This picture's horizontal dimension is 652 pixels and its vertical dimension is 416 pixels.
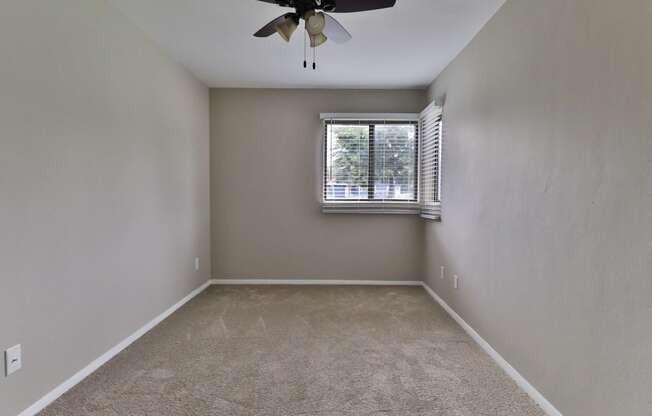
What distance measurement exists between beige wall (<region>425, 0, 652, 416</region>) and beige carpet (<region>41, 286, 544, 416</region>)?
0.36 metres

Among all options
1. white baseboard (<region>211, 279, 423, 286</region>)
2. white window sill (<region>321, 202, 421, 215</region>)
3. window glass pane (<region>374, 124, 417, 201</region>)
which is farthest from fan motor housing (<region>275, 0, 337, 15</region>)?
white baseboard (<region>211, 279, 423, 286</region>)

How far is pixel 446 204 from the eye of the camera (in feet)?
11.4

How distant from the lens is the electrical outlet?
5.40 feet

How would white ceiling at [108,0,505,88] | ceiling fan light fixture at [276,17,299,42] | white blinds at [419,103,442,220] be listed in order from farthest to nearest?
1. white blinds at [419,103,442,220]
2. white ceiling at [108,0,505,88]
3. ceiling fan light fixture at [276,17,299,42]

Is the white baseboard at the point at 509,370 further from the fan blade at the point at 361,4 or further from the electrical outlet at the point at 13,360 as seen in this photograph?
the electrical outlet at the point at 13,360

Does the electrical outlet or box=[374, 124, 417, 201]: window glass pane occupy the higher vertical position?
box=[374, 124, 417, 201]: window glass pane

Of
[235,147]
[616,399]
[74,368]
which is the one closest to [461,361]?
[616,399]

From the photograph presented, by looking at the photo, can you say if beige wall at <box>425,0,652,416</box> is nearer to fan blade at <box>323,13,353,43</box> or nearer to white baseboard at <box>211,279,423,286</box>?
fan blade at <box>323,13,353,43</box>

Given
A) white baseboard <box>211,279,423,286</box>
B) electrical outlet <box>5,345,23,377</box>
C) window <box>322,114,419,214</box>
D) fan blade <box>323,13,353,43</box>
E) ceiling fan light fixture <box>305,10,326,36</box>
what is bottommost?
white baseboard <box>211,279,423,286</box>

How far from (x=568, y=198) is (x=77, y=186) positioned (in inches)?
108

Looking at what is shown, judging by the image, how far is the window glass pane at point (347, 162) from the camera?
14.1 ft

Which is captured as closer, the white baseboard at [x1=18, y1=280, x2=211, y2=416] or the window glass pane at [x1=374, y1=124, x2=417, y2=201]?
the white baseboard at [x1=18, y1=280, x2=211, y2=416]

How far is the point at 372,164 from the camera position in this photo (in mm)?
4289

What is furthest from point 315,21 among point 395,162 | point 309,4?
point 395,162
